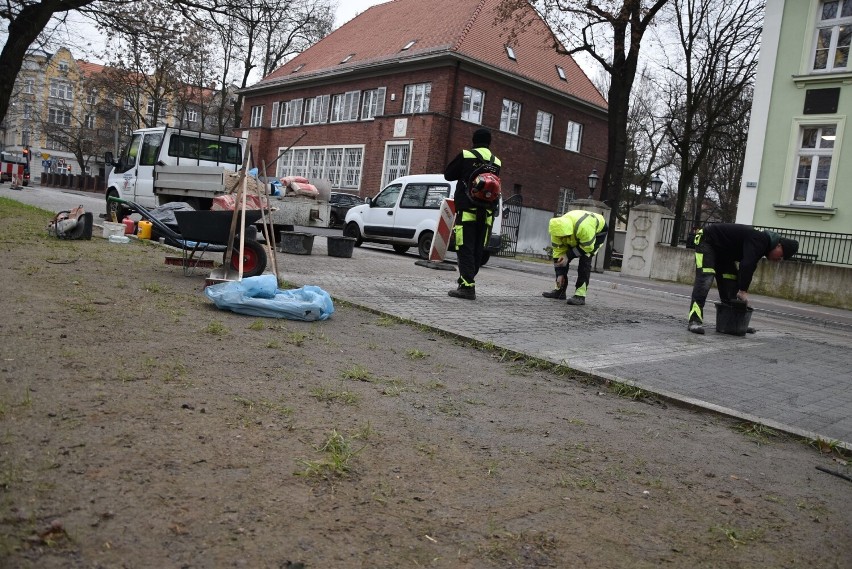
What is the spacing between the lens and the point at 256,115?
47.9m

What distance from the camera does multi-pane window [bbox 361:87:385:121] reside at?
1471 inches

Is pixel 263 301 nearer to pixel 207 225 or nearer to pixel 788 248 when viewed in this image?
pixel 207 225

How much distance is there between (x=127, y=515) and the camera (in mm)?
2471

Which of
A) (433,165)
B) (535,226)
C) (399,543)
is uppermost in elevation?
(433,165)

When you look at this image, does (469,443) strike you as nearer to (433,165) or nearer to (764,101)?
(764,101)

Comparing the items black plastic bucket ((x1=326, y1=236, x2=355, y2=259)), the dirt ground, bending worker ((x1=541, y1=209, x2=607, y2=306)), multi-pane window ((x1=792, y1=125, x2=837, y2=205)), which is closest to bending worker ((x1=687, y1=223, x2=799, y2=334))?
bending worker ((x1=541, y1=209, x2=607, y2=306))

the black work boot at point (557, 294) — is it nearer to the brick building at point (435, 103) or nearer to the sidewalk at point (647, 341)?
the sidewalk at point (647, 341)

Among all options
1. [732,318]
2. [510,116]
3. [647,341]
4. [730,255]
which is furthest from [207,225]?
[510,116]

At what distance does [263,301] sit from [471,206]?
3693 mm

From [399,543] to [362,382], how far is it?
6.84 feet

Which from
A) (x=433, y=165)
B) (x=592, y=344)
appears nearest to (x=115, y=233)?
(x=592, y=344)

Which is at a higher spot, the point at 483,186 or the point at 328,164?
the point at 328,164

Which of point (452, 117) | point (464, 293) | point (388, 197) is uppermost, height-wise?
point (452, 117)

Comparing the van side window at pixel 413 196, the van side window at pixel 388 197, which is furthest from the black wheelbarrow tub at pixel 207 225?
the van side window at pixel 388 197
